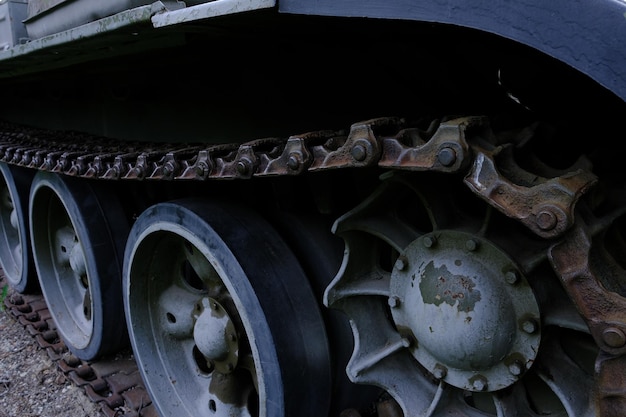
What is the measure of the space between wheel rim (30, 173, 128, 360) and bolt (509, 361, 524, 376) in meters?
1.65

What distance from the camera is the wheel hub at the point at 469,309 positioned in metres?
0.99

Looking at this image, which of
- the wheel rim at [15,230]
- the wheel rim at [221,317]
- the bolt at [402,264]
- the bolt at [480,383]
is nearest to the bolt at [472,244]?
the bolt at [402,264]

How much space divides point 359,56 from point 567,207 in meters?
0.68

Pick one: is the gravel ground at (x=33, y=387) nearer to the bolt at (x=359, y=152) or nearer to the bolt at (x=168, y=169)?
the bolt at (x=168, y=169)

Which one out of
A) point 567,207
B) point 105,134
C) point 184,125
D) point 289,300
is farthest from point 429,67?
point 105,134

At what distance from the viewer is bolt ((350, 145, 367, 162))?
0.88m

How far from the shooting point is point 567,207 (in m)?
0.72

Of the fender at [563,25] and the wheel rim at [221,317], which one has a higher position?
the fender at [563,25]

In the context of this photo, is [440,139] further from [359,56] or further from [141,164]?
[141,164]

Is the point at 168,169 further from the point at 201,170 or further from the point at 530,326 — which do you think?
the point at 530,326

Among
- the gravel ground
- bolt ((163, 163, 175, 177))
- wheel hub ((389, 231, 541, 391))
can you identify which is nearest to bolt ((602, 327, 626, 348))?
wheel hub ((389, 231, 541, 391))

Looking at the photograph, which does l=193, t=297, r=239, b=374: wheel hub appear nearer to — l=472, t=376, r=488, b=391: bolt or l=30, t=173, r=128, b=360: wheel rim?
l=30, t=173, r=128, b=360: wheel rim

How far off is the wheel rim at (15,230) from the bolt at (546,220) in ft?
9.02

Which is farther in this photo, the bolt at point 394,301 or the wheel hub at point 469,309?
the bolt at point 394,301
